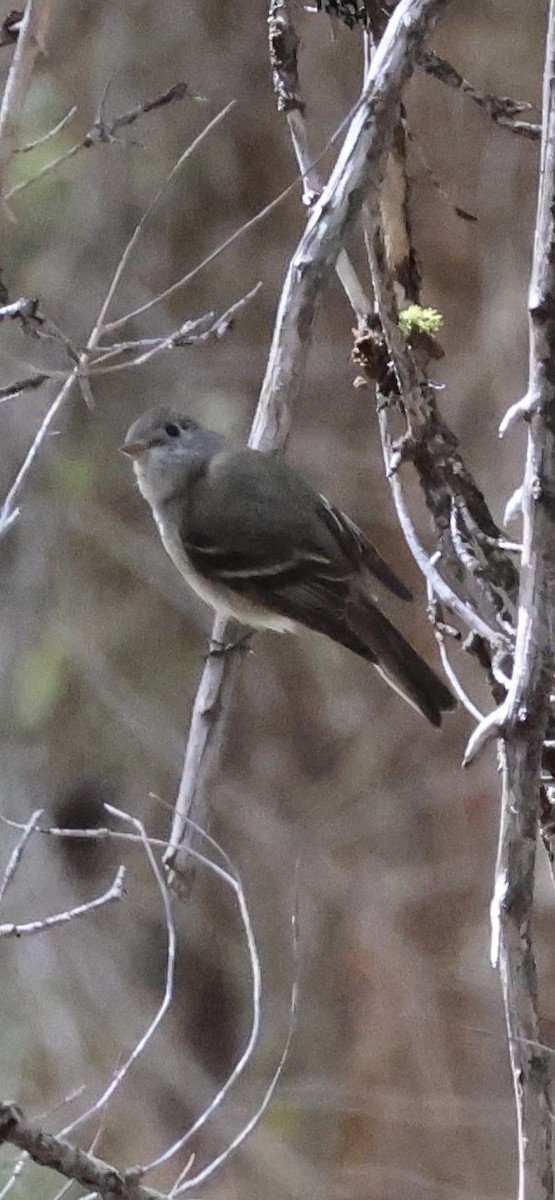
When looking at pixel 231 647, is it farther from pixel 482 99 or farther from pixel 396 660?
pixel 482 99

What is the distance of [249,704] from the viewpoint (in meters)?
2.96

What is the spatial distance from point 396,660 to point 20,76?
3.06ft

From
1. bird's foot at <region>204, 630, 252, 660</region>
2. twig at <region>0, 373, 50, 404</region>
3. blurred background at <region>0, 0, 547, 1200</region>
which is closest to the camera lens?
twig at <region>0, 373, 50, 404</region>

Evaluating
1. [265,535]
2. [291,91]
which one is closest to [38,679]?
[265,535]

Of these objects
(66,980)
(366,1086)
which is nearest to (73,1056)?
(66,980)

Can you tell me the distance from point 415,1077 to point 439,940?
30 cm

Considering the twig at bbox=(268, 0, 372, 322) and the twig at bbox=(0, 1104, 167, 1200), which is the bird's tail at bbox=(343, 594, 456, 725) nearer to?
the twig at bbox=(268, 0, 372, 322)

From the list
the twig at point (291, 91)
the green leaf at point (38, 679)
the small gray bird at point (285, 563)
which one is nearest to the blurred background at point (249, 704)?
the green leaf at point (38, 679)

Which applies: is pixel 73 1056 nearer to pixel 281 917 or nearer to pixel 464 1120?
pixel 281 917

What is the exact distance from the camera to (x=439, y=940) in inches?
115

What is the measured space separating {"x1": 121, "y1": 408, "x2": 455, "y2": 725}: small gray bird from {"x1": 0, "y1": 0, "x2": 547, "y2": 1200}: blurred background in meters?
0.73

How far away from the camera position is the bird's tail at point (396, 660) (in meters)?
1.83

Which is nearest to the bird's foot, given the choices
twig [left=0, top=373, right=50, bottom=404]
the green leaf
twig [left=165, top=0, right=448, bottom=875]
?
twig [left=165, top=0, right=448, bottom=875]

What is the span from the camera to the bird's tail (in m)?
1.83
